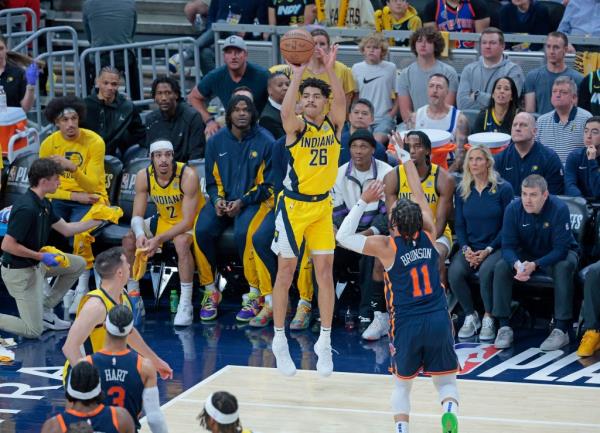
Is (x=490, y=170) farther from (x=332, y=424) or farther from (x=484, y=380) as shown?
(x=332, y=424)

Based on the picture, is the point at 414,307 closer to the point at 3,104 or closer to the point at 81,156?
the point at 81,156

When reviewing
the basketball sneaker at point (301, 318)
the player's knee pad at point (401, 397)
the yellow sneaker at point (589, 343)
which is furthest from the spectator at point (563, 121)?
the player's knee pad at point (401, 397)

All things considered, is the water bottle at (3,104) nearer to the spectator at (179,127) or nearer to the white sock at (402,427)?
the spectator at (179,127)

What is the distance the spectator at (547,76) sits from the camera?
12.6m

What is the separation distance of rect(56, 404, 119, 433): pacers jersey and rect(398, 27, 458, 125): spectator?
7.24 m

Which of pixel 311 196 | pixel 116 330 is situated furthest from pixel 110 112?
pixel 116 330

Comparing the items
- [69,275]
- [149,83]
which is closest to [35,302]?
[69,275]

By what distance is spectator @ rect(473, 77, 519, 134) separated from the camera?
480 inches

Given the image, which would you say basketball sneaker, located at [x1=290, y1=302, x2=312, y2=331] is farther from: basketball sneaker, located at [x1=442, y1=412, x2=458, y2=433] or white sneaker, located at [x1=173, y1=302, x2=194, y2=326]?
basketball sneaker, located at [x1=442, y1=412, x2=458, y2=433]

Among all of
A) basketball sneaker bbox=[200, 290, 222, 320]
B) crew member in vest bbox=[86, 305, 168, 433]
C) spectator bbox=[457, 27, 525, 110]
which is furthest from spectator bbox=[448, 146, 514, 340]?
crew member in vest bbox=[86, 305, 168, 433]

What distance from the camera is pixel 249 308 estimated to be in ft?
39.3

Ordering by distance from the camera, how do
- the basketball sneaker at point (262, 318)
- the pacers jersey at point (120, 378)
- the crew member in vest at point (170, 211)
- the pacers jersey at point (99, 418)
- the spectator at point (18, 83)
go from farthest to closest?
the spectator at point (18, 83), the crew member in vest at point (170, 211), the basketball sneaker at point (262, 318), the pacers jersey at point (120, 378), the pacers jersey at point (99, 418)

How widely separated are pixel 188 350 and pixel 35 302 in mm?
1527

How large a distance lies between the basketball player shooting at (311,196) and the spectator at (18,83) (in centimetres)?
503
